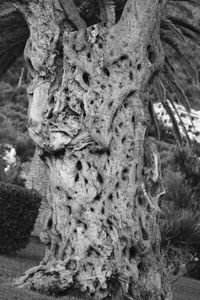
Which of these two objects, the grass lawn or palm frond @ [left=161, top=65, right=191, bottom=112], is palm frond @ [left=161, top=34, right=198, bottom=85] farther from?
the grass lawn

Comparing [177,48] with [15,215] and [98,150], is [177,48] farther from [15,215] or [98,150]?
[98,150]

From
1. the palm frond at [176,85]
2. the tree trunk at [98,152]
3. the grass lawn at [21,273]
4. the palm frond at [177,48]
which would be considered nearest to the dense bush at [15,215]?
the grass lawn at [21,273]

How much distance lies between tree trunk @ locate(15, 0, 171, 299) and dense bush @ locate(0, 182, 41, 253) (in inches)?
120

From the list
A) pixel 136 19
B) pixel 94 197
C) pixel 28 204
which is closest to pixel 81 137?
pixel 94 197

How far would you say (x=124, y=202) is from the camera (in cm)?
721

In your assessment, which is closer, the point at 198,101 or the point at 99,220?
the point at 99,220

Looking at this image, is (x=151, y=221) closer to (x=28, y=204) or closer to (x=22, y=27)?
(x=28, y=204)

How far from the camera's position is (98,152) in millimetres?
7320

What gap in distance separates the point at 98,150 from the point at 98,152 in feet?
0.16

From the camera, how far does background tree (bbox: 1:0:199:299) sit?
271 inches

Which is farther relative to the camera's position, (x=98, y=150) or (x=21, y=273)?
(x=21, y=273)

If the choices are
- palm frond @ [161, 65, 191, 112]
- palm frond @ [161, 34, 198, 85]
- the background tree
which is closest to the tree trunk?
the background tree

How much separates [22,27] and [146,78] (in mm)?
5356

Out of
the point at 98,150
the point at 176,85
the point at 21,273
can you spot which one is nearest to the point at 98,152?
the point at 98,150
